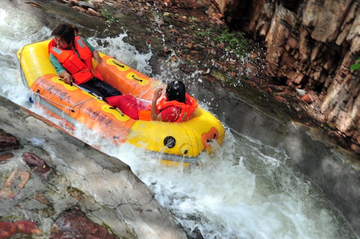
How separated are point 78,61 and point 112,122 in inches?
52.4

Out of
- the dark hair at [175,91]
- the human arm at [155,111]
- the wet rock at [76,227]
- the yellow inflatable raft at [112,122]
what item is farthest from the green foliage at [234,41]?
the wet rock at [76,227]

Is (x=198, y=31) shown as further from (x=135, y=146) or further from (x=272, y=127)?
(x=135, y=146)

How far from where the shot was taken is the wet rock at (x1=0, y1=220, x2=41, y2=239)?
2.08 meters

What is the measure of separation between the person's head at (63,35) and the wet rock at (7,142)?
7.29 feet

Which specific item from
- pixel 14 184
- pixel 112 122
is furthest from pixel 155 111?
pixel 14 184

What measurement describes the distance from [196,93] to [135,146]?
7.35 ft

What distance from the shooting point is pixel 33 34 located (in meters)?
6.66

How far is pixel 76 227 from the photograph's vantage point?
7.71 feet

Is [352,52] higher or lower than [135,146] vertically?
higher

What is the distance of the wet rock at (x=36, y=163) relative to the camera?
2699 mm

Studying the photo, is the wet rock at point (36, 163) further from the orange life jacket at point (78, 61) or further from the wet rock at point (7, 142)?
the orange life jacket at point (78, 61)

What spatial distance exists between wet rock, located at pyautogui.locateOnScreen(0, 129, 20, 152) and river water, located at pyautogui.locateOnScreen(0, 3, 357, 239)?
1.38 metres

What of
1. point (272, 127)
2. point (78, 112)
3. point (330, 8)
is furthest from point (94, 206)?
point (330, 8)

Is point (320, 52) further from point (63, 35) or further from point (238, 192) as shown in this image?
point (63, 35)
